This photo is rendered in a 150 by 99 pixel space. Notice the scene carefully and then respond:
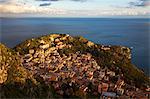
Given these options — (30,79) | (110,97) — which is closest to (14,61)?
(30,79)

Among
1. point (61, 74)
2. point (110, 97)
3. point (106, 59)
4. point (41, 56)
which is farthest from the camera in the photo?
point (106, 59)

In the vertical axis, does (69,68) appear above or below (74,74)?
above

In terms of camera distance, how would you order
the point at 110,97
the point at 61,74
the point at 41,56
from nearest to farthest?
1. the point at 110,97
2. the point at 61,74
3. the point at 41,56

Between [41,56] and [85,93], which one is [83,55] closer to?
[41,56]

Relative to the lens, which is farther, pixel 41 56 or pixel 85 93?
pixel 41 56

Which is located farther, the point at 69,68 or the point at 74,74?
the point at 69,68
